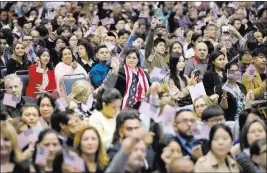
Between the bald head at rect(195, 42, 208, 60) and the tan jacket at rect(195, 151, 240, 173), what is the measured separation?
564cm

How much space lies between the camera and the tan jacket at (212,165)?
8219 millimetres

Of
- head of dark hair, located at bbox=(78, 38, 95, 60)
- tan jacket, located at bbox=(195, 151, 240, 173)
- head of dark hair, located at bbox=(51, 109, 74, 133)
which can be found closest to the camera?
tan jacket, located at bbox=(195, 151, 240, 173)

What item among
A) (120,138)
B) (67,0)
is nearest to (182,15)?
(67,0)

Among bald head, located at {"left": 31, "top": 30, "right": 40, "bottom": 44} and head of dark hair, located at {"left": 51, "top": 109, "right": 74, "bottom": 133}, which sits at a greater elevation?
bald head, located at {"left": 31, "top": 30, "right": 40, "bottom": 44}

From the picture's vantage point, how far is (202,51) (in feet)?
45.7

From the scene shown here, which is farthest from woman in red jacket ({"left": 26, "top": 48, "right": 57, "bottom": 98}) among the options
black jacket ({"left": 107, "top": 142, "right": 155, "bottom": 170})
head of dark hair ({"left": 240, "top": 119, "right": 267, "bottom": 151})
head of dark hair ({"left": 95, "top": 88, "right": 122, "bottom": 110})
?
head of dark hair ({"left": 240, "top": 119, "right": 267, "bottom": 151})

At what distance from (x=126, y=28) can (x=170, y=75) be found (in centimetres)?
566

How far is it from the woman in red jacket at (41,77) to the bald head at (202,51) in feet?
7.61

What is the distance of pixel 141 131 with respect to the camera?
302 inches

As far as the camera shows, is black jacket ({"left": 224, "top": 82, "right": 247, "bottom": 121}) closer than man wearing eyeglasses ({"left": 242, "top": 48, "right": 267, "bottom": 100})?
Yes

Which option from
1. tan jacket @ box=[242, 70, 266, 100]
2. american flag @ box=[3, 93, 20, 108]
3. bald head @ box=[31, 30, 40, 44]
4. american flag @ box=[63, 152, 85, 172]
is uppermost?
bald head @ box=[31, 30, 40, 44]

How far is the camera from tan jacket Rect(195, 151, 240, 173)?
822 cm

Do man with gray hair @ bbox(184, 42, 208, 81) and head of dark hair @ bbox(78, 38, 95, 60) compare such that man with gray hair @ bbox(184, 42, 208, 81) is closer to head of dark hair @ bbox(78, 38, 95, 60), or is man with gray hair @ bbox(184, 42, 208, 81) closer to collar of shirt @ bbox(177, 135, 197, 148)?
head of dark hair @ bbox(78, 38, 95, 60)

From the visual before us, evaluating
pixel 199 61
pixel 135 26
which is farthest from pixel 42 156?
pixel 135 26
